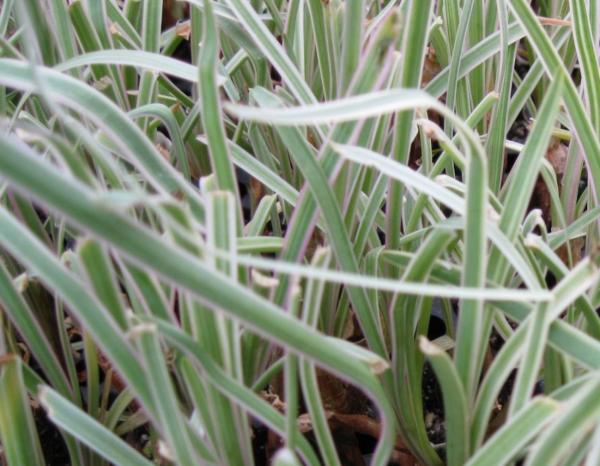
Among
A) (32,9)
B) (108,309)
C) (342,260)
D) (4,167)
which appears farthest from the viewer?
(32,9)

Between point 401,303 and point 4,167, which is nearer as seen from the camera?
point 4,167

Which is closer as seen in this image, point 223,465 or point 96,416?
point 223,465

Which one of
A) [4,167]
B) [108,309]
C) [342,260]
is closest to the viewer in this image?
[4,167]

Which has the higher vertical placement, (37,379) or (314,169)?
(314,169)

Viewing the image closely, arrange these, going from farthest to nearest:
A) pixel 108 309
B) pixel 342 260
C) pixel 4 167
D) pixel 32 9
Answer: pixel 32 9
pixel 342 260
pixel 108 309
pixel 4 167

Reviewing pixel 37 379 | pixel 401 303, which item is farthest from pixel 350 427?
pixel 37 379

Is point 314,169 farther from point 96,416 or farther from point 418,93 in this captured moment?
point 96,416

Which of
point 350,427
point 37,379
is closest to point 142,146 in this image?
point 37,379

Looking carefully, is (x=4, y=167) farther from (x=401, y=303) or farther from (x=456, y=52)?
(x=456, y=52)

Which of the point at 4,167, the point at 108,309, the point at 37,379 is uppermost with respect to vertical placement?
the point at 4,167
